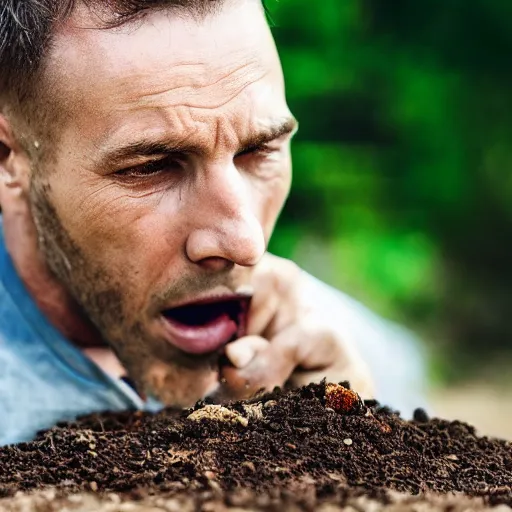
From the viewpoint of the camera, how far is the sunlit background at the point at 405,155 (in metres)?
5.06

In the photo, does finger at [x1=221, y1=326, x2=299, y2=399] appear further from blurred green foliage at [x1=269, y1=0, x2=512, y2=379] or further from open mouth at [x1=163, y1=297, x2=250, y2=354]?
blurred green foliage at [x1=269, y1=0, x2=512, y2=379]

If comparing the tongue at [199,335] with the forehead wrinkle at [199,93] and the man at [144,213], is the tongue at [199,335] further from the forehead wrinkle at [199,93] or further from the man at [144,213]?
the forehead wrinkle at [199,93]

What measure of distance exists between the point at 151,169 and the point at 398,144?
338 centimetres

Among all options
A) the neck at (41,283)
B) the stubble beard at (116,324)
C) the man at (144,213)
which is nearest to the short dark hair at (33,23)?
the man at (144,213)

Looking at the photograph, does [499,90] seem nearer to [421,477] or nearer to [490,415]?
[490,415]

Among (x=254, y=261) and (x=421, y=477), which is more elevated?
(x=254, y=261)

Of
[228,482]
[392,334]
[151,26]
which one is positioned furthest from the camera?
[392,334]

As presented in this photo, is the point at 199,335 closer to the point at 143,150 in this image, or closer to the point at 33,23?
the point at 143,150

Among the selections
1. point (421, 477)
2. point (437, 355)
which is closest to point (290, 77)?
point (437, 355)

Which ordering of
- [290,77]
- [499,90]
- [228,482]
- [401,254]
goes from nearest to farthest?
[228,482] → [290,77] → [401,254] → [499,90]

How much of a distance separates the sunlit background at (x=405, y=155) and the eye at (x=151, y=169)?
2.66m

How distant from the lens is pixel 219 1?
225 cm

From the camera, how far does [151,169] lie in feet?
7.31

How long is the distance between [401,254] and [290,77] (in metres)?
1.19
